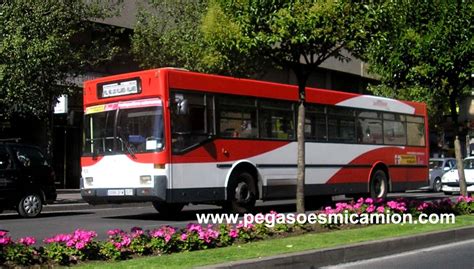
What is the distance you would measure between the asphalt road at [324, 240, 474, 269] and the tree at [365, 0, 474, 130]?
4.54 m

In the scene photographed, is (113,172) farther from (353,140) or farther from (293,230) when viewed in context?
(353,140)

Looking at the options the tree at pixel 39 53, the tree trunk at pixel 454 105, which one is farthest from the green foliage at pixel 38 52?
the tree trunk at pixel 454 105

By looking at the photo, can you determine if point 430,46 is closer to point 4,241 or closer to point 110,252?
point 110,252

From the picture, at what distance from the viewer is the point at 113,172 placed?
1371cm

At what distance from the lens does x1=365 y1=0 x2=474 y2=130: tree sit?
13.3m

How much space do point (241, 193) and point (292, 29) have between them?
5.39 m

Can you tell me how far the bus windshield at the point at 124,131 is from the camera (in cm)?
1317

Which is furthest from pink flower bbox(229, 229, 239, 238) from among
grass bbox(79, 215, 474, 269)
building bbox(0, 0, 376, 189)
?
building bbox(0, 0, 376, 189)

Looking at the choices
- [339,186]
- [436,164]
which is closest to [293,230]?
[339,186]

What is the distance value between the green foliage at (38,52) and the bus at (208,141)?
5.38 m

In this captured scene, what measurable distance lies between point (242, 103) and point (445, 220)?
5357 mm

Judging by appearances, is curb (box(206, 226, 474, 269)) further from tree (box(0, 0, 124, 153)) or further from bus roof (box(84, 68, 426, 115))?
tree (box(0, 0, 124, 153))

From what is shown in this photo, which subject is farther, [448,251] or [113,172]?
[113,172]

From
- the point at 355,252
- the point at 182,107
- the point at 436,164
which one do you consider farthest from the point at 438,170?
the point at 355,252
